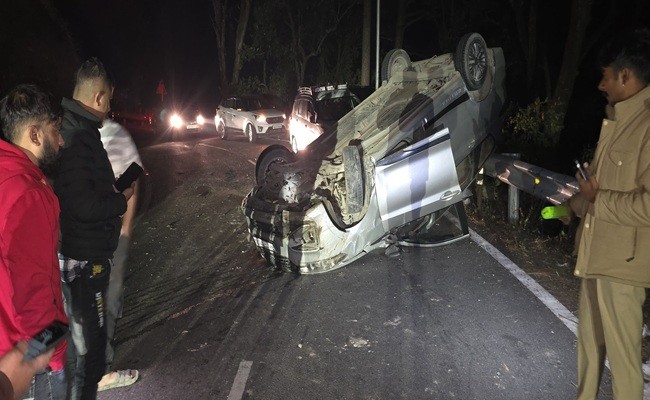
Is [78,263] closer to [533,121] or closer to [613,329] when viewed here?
[613,329]

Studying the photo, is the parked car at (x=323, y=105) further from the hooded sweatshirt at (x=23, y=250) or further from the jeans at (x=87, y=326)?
the hooded sweatshirt at (x=23, y=250)

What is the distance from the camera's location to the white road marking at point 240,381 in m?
3.24

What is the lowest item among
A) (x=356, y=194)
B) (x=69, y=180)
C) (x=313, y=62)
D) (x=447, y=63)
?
(x=356, y=194)

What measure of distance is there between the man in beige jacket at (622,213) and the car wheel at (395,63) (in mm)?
4588

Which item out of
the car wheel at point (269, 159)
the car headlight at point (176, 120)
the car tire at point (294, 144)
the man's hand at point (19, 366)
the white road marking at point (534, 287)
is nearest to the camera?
the man's hand at point (19, 366)

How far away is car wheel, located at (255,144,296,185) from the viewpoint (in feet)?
21.0

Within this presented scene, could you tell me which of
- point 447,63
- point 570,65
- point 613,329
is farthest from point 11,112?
point 570,65

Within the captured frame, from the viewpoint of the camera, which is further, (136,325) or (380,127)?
(380,127)

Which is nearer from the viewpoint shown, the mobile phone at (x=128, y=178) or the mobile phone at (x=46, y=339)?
the mobile phone at (x=46, y=339)

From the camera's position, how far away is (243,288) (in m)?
5.02

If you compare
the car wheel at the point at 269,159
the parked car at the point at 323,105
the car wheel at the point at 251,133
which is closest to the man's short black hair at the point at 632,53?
the car wheel at the point at 269,159

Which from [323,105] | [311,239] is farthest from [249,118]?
[311,239]

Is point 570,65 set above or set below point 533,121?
above

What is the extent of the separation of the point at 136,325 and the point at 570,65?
10.5 metres
